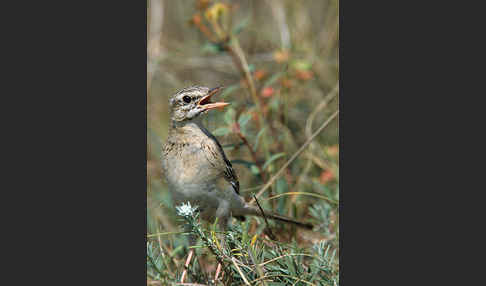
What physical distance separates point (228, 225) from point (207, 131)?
537mm

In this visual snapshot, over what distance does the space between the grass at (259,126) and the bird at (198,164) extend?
8 centimetres

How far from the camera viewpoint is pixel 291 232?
3.43 metres

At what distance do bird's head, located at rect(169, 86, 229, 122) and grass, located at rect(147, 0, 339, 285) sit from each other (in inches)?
6.2

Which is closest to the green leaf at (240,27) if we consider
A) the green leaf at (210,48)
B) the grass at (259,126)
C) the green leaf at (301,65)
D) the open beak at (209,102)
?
the grass at (259,126)

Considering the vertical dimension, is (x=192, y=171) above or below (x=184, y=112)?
below

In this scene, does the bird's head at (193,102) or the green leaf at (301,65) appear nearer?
the bird's head at (193,102)

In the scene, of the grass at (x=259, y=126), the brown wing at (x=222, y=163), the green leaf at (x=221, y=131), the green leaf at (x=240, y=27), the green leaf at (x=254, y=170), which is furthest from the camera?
the green leaf at (x=240, y=27)

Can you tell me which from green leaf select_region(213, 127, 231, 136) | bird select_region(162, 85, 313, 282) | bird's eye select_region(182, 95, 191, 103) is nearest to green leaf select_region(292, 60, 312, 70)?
green leaf select_region(213, 127, 231, 136)

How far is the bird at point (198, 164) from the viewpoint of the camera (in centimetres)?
312

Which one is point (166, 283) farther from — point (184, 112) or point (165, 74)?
point (165, 74)

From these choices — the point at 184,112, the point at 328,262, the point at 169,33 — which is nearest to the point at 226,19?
the point at 169,33

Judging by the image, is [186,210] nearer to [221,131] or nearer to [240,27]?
[221,131]

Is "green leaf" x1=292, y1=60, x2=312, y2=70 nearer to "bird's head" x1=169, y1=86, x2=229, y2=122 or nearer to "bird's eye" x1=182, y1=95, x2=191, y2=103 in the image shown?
"bird's head" x1=169, y1=86, x2=229, y2=122

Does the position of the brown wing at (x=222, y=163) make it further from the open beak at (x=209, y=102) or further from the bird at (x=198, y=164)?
the open beak at (x=209, y=102)
